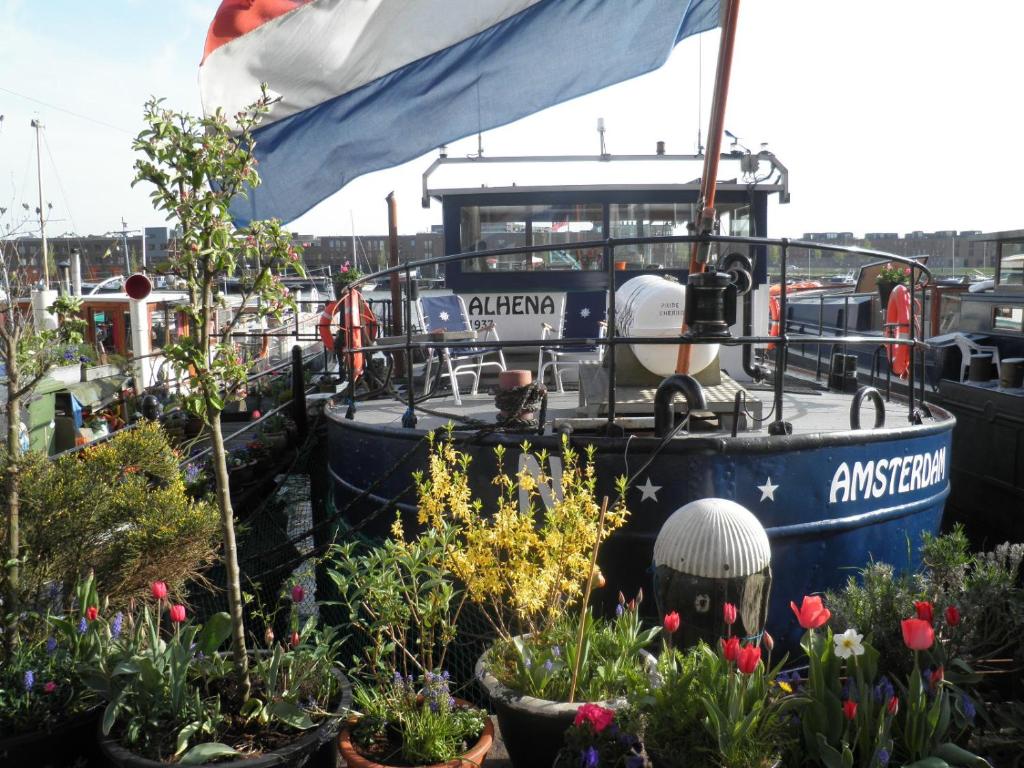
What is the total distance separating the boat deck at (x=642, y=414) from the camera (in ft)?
16.6

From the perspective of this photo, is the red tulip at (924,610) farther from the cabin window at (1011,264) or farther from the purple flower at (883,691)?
the cabin window at (1011,264)

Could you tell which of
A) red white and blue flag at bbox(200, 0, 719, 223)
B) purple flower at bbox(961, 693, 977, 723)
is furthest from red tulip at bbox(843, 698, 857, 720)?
red white and blue flag at bbox(200, 0, 719, 223)

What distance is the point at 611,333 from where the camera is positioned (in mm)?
4555

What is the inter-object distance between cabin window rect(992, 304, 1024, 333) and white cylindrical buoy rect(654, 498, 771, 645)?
8432 mm

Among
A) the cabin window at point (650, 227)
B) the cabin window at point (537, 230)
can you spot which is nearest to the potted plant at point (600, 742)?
the cabin window at point (537, 230)

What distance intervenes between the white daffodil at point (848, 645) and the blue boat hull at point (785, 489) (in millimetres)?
1859

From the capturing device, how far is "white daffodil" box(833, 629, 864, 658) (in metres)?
2.72

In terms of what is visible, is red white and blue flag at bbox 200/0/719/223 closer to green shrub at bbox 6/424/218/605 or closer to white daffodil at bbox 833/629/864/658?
green shrub at bbox 6/424/218/605

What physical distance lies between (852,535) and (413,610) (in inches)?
108

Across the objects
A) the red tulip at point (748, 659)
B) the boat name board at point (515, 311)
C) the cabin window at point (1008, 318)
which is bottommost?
the red tulip at point (748, 659)


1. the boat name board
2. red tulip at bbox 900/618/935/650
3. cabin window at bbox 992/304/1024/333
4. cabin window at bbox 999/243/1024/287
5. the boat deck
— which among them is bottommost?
red tulip at bbox 900/618/935/650

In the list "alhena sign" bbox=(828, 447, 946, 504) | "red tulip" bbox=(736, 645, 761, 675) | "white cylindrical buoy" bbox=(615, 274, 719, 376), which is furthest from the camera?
"white cylindrical buoy" bbox=(615, 274, 719, 376)

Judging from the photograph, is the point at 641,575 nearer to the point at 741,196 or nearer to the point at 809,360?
the point at 741,196

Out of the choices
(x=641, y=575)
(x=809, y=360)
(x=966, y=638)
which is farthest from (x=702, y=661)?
(x=809, y=360)
